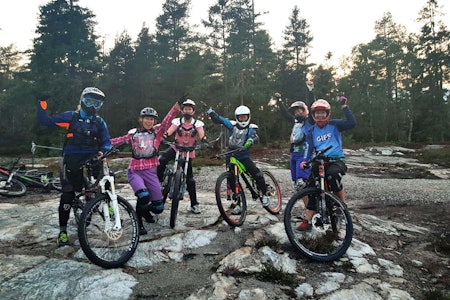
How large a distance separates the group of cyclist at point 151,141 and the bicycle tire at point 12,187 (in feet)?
19.5

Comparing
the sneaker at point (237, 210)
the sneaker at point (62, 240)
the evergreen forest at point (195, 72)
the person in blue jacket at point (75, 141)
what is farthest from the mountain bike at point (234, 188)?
the evergreen forest at point (195, 72)

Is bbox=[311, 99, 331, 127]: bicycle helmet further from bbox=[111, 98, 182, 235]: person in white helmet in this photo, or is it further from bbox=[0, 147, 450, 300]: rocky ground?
bbox=[111, 98, 182, 235]: person in white helmet

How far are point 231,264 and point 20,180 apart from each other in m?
9.05

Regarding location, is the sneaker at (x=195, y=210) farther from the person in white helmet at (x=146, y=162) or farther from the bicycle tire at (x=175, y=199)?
the person in white helmet at (x=146, y=162)

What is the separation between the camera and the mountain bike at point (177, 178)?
5.65 metres

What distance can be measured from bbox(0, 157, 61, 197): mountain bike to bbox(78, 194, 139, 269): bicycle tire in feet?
22.7

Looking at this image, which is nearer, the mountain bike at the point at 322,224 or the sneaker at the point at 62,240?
the mountain bike at the point at 322,224

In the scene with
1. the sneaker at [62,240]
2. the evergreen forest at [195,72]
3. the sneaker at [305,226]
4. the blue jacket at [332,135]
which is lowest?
the sneaker at [305,226]

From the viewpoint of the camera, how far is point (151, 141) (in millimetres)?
5637

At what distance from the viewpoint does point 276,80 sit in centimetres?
4297

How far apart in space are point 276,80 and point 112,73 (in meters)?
21.1

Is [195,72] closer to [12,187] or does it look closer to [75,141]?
[12,187]

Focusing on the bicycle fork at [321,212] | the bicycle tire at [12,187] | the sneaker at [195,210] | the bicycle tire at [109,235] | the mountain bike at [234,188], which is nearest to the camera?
the bicycle tire at [109,235]

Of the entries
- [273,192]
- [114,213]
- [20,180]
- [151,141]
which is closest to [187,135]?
[151,141]
